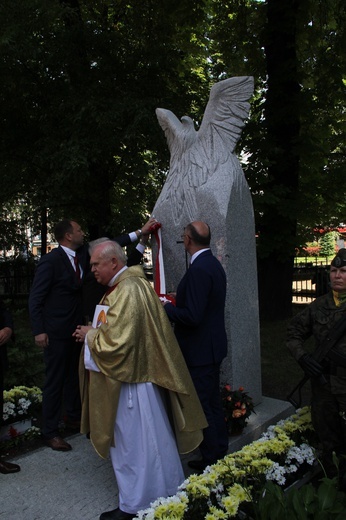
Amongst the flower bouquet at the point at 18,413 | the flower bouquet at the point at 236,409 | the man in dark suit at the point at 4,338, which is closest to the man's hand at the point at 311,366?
the flower bouquet at the point at 236,409

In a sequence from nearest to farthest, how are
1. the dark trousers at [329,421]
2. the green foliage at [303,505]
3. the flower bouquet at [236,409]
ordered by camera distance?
the green foliage at [303,505]
the dark trousers at [329,421]
the flower bouquet at [236,409]

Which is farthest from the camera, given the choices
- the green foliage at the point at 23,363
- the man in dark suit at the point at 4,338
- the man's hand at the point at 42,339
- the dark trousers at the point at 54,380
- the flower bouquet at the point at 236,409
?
the green foliage at the point at 23,363

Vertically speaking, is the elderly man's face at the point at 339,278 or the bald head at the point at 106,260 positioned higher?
the bald head at the point at 106,260

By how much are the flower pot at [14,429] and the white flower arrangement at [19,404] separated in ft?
0.14

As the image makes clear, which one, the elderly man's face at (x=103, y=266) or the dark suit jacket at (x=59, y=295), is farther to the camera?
the dark suit jacket at (x=59, y=295)

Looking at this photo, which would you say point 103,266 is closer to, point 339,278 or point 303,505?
point 339,278

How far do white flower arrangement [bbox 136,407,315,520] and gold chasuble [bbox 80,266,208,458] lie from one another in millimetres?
354

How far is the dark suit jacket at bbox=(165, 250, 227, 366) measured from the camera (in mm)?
3361

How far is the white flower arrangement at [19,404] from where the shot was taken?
15.2 feet

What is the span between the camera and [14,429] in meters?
4.51

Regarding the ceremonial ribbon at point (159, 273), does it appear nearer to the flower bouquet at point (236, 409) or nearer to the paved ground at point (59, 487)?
the flower bouquet at point (236, 409)

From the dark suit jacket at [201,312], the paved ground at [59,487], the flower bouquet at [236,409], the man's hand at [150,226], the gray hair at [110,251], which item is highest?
the man's hand at [150,226]

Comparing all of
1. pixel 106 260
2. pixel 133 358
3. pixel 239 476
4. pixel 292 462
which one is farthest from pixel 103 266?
pixel 292 462

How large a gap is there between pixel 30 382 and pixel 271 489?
148 inches
